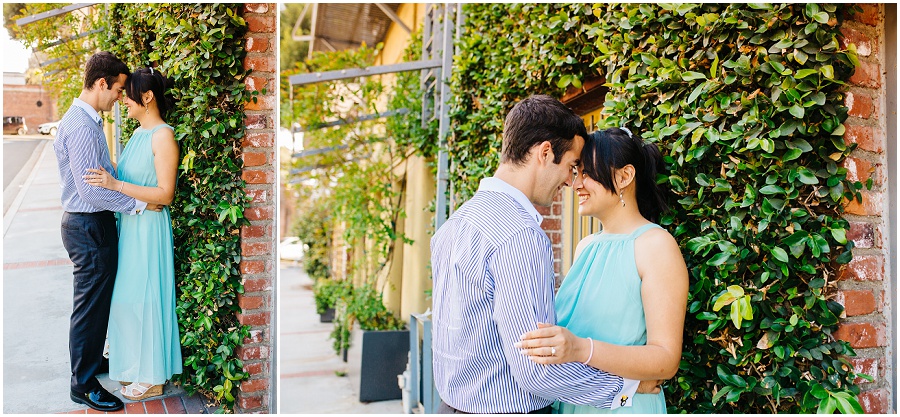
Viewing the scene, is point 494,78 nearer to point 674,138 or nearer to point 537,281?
point 674,138

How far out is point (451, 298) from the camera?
1705 millimetres

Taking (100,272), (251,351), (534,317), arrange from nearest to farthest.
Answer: (534,317) < (100,272) < (251,351)

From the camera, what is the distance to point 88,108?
7.88 ft

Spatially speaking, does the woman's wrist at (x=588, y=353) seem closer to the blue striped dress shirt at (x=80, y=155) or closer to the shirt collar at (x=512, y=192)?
the shirt collar at (x=512, y=192)

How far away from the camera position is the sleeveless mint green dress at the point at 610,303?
179cm

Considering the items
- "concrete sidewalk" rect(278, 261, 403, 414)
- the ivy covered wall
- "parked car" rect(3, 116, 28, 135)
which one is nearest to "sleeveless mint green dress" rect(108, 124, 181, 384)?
"parked car" rect(3, 116, 28, 135)

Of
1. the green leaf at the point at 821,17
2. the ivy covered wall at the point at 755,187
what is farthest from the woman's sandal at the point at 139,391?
the green leaf at the point at 821,17

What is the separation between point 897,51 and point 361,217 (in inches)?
222

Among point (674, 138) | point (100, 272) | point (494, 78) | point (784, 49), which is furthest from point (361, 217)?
point (784, 49)

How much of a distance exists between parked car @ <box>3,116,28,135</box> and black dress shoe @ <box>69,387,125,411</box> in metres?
1.00

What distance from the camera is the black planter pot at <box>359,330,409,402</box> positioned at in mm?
5973

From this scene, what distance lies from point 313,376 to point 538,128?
20.3 feet

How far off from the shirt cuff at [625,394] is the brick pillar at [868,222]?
61 cm

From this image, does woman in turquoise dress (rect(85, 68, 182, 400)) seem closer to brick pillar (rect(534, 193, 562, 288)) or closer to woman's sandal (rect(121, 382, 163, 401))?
A: woman's sandal (rect(121, 382, 163, 401))
